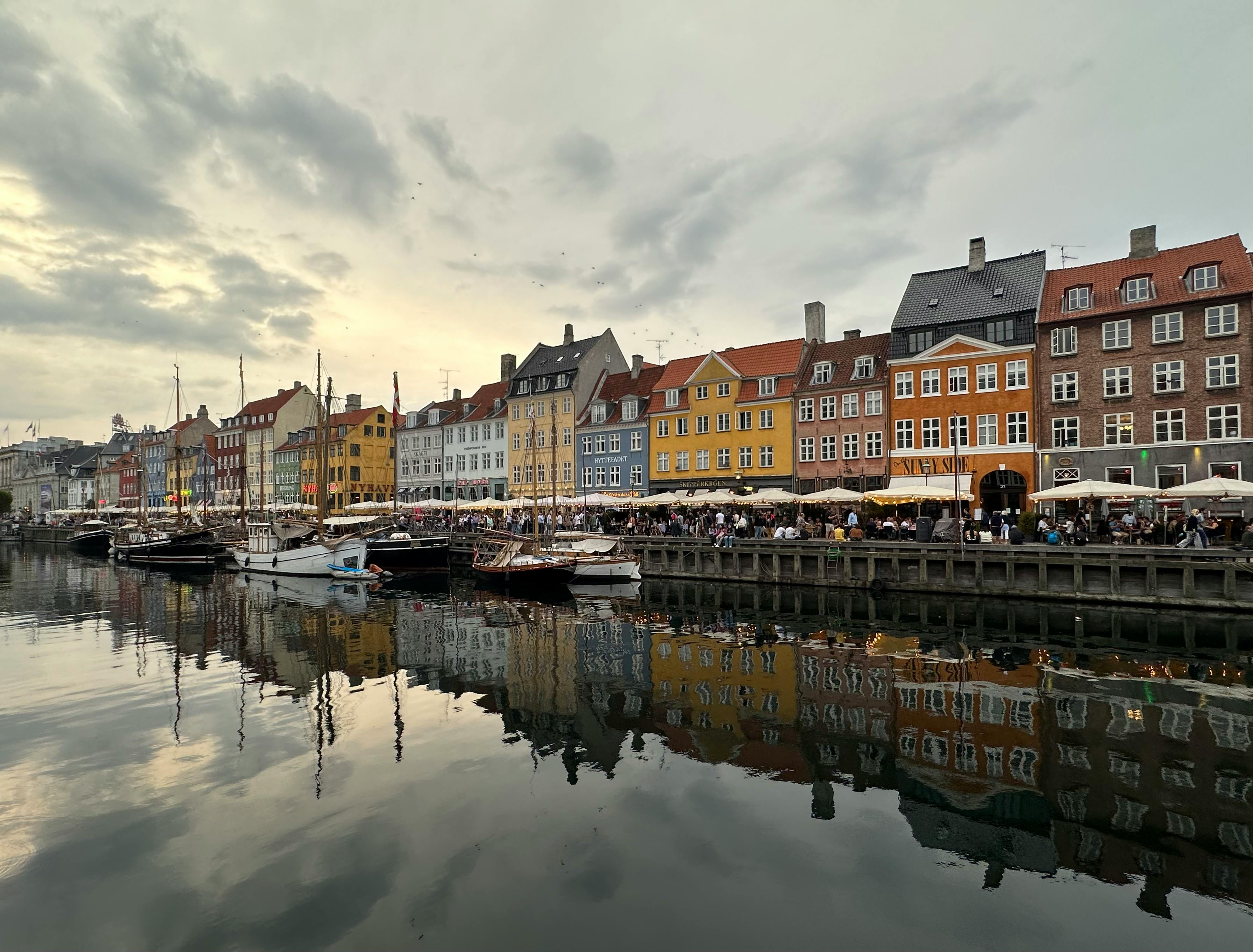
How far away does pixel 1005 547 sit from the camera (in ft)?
102

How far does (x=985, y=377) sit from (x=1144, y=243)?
455 inches

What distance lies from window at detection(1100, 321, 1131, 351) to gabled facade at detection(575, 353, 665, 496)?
108ft

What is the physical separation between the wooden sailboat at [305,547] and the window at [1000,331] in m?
41.5

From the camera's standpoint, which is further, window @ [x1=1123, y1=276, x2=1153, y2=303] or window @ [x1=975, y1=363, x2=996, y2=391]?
window @ [x1=975, y1=363, x2=996, y2=391]

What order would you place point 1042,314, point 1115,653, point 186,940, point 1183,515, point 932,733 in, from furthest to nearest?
point 1042,314
point 1183,515
point 1115,653
point 932,733
point 186,940

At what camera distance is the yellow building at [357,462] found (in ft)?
286

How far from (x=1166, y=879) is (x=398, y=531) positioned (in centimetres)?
→ 4842

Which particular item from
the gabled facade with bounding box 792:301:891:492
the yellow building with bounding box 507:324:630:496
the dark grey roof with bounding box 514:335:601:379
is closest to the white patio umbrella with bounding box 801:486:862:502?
the gabled facade with bounding box 792:301:891:492

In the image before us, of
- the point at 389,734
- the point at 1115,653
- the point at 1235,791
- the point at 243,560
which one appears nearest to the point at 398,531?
the point at 243,560

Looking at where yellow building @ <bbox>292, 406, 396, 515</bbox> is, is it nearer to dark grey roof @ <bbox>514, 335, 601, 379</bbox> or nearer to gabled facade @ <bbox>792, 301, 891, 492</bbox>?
dark grey roof @ <bbox>514, 335, 601, 379</bbox>

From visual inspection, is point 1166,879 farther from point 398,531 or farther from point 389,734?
→ point 398,531

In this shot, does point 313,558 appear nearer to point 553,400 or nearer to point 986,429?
point 553,400

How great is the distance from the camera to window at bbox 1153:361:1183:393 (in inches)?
1501

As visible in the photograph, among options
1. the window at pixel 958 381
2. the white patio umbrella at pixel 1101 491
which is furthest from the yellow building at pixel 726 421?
the white patio umbrella at pixel 1101 491
